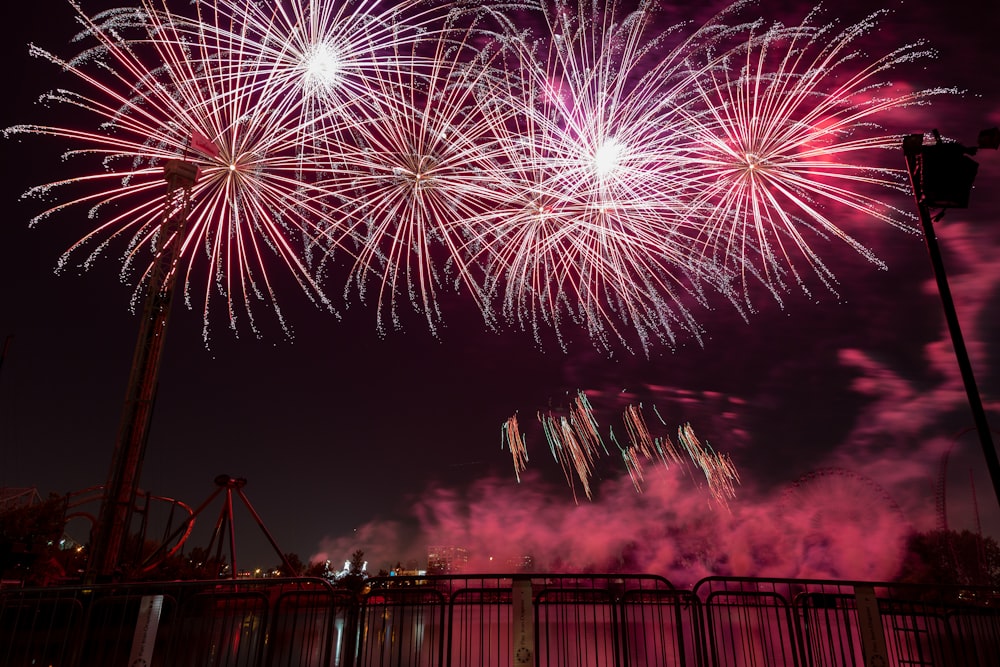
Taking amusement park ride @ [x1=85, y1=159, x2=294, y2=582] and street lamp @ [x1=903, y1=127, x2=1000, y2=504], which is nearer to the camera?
street lamp @ [x1=903, y1=127, x2=1000, y2=504]

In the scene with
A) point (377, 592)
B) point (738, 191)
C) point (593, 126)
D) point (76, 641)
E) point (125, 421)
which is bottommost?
point (76, 641)

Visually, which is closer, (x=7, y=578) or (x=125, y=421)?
(x=125, y=421)

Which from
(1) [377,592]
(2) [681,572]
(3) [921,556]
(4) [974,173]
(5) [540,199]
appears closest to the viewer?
(4) [974,173]

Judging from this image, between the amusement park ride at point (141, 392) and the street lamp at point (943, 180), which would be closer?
the street lamp at point (943, 180)

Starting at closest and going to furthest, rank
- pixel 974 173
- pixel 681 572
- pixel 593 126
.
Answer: pixel 974 173 < pixel 593 126 < pixel 681 572

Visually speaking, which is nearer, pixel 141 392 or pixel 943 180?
pixel 943 180

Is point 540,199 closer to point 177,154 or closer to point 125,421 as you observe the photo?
point 177,154

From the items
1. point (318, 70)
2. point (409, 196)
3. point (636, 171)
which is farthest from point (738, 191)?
point (318, 70)

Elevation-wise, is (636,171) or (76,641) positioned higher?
(636,171)

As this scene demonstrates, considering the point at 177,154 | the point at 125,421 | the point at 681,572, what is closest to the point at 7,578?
the point at 125,421
